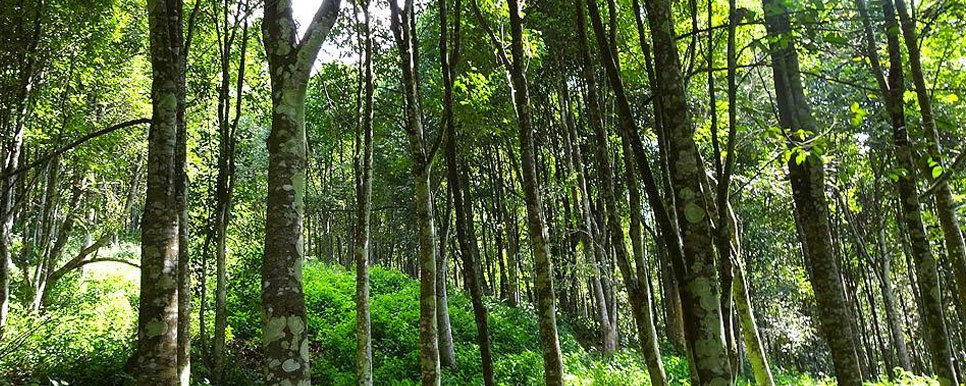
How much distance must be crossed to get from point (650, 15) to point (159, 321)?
12.6ft

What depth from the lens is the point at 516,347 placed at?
44.4 ft

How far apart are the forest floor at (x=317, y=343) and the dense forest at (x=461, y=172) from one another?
0.08 meters

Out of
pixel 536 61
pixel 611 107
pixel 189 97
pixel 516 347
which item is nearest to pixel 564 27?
pixel 536 61

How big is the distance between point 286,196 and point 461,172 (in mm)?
12787

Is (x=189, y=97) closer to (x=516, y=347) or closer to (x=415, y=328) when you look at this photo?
(x=415, y=328)

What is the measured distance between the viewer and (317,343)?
12.3 m

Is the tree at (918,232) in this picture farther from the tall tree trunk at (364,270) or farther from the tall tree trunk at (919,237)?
the tall tree trunk at (364,270)

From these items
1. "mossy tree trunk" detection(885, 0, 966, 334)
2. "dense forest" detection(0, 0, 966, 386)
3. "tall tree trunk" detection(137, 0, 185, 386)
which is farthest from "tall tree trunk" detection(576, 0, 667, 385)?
"tall tree trunk" detection(137, 0, 185, 386)

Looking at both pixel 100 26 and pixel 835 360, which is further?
pixel 100 26

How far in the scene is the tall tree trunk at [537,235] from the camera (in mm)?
5316

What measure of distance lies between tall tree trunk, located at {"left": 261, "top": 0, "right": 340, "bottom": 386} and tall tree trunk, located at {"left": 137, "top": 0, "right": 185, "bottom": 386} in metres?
1.18

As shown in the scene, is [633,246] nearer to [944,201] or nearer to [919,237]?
[919,237]

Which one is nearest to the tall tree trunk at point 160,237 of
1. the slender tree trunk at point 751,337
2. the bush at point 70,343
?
the bush at point 70,343

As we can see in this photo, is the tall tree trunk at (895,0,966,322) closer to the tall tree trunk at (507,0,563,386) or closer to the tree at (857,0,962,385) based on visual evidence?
the tree at (857,0,962,385)
